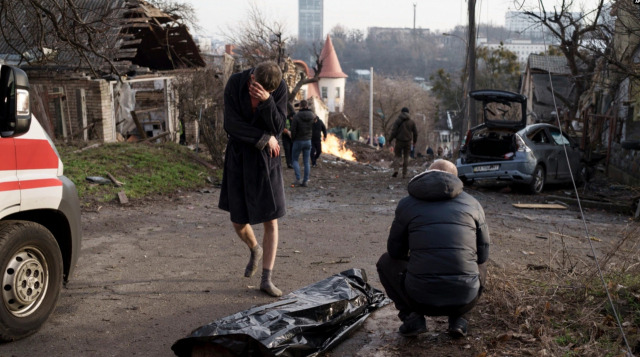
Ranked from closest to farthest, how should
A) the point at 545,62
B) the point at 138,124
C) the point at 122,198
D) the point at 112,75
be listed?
the point at 122,198 < the point at 112,75 < the point at 138,124 < the point at 545,62

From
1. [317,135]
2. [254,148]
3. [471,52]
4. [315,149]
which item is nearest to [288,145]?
[317,135]

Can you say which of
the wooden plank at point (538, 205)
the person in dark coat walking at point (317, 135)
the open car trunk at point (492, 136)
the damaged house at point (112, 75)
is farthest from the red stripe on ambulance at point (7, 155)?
the person in dark coat walking at point (317, 135)

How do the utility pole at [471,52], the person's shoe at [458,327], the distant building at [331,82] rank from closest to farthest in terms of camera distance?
1. the person's shoe at [458,327]
2. the utility pole at [471,52]
3. the distant building at [331,82]

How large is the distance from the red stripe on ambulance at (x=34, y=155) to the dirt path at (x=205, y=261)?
48.7 inches

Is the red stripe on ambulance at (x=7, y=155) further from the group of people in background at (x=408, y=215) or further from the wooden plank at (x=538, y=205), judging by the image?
the wooden plank at (x=538, y=205)

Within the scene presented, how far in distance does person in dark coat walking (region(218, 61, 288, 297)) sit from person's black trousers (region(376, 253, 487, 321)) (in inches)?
51.2

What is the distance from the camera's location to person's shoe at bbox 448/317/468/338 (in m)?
4.27

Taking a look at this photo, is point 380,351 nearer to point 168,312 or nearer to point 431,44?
point 168,312

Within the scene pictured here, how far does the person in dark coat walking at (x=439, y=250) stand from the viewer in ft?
13.3

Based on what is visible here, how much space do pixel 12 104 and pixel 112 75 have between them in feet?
51.6

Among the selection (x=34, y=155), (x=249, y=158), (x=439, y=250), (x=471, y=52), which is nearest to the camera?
(x=439, y=250)

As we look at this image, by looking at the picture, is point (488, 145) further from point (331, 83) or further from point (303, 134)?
point (331, 83)

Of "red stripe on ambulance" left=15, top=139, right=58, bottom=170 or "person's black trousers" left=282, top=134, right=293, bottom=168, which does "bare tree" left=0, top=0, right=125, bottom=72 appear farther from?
"person's black trousers" left=282, top=134, right=293, bottom=168

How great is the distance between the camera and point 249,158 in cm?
538
